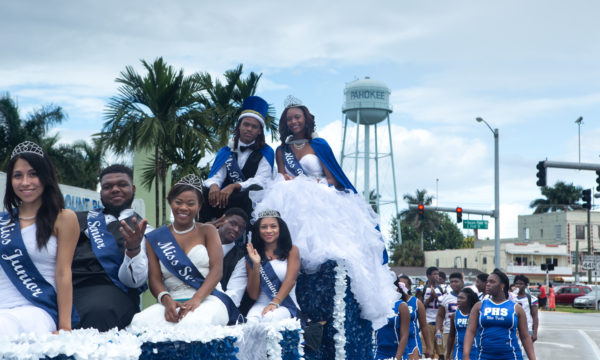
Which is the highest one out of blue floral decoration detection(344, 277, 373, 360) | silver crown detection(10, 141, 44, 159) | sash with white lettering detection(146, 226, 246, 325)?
silver crown detection(10, 141, 44, 159)

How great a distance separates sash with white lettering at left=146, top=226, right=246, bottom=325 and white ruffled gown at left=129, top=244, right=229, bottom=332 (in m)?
0.04

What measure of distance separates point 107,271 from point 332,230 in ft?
6.34

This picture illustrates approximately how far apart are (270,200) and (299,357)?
4.65 ft

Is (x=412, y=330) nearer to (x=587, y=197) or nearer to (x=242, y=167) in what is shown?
(x=242, y=167)

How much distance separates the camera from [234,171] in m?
6.04

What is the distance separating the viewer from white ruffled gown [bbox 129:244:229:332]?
389 centimetres

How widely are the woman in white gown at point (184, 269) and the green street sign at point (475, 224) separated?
24.0 meters

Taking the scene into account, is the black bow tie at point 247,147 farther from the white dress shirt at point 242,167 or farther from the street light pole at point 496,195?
the street light pole at point 496,195

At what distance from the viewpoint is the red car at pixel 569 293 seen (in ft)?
132

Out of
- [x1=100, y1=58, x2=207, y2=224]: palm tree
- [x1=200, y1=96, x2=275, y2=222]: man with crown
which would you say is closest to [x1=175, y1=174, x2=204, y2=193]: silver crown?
[x1=200, y1=96, x2=275, y2=222]: man with crown

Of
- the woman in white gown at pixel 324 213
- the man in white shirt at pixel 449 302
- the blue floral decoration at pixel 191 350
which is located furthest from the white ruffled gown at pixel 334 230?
the man in white shirt at pixel 449 302

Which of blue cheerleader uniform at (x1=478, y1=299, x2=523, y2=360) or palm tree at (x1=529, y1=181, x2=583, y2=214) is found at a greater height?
palm tree at (x1=529, y1=181, x2=583, y2=214)

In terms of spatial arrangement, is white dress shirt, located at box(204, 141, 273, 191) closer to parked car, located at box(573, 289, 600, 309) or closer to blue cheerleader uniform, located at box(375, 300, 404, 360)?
blue cheerleader uniform, located at box(375, 300, 404, 360)

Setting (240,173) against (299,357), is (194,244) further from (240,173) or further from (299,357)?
(240,173)
